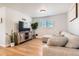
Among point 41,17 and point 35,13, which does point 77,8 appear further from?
point 35,13

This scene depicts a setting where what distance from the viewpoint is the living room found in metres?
2.88

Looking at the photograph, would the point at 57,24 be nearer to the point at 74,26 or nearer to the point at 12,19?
the point at 74,26

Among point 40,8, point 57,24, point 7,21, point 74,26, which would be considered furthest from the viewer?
point 7,21

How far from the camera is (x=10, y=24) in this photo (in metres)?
4.35

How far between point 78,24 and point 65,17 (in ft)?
2.39

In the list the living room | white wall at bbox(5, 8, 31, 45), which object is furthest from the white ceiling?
white wall at bbox(5, 8, 31, 45)

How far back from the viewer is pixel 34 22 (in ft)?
11.6

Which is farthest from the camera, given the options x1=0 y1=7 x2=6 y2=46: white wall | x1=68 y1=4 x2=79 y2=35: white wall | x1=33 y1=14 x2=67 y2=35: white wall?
x1=0 y1=7 x2=6 y2=46: white wall

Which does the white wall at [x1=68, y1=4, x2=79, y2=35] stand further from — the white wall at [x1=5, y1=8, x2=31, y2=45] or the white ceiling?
the white wall at [x1=5, y1=8, x2=31, y2=45]

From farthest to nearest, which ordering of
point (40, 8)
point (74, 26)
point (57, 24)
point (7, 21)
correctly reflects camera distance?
point (7, 21)
point (40, 8)
point (57, 24)
point (74, 26)

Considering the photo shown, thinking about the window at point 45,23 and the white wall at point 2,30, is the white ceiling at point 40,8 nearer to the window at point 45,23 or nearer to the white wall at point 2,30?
the window at point 45,23

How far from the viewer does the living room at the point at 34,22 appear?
2.88m

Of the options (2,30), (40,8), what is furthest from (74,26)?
(2,30)

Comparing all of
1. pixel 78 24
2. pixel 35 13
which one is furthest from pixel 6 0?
pixel 35 13
